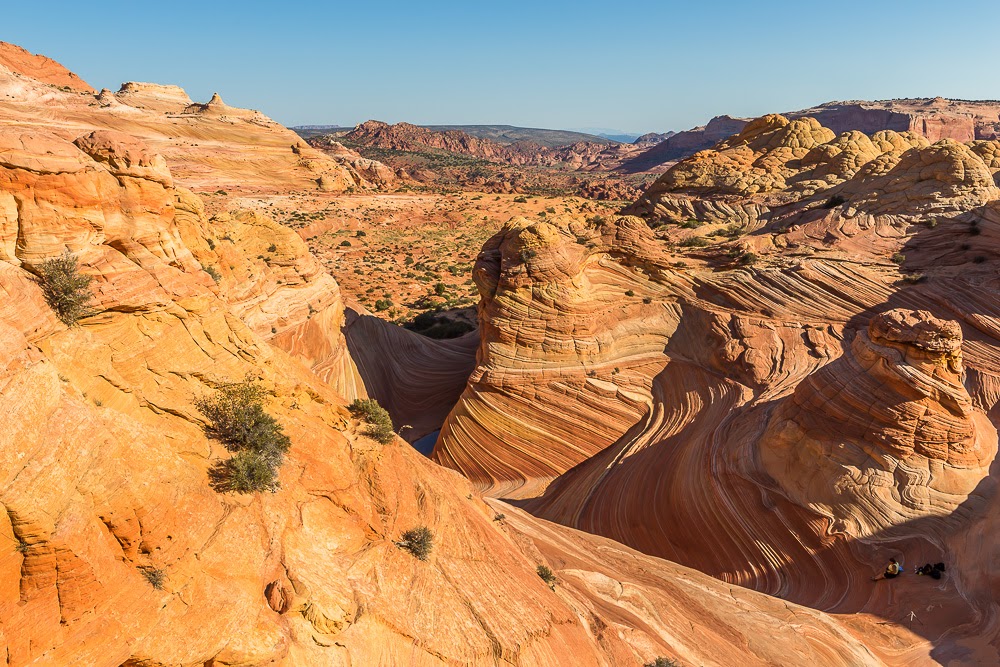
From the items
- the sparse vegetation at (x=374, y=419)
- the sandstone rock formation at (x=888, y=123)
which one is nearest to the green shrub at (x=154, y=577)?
the sparse vegetation at (x=374, y=419)

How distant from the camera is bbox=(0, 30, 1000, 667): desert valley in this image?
4.62 metres

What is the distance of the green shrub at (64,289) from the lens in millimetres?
5227

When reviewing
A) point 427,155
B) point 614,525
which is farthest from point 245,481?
point 427,155

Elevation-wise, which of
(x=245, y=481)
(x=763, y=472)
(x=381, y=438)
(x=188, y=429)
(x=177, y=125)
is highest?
(x=177, y=125)

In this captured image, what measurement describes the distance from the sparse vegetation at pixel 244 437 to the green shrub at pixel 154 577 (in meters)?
1.03

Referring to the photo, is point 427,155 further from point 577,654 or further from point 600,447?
point 577,654

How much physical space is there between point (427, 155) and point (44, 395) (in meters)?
123

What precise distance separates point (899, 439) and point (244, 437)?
1180cm

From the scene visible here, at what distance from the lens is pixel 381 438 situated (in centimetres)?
784

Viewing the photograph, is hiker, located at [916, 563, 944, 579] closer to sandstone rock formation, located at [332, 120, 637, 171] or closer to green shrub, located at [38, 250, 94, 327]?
green shrub, located at [38, 250, 94, 327]

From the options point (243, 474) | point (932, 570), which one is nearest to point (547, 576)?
point (243, 474)

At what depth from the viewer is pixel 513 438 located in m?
15.8

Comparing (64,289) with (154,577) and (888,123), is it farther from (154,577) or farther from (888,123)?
→ (888,123)

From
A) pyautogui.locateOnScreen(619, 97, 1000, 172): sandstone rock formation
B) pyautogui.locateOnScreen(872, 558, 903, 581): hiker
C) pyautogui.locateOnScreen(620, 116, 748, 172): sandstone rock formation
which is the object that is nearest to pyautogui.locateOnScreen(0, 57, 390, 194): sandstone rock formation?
pyautogui.locateOnScreen(872, 558, 903, 581): hiker
